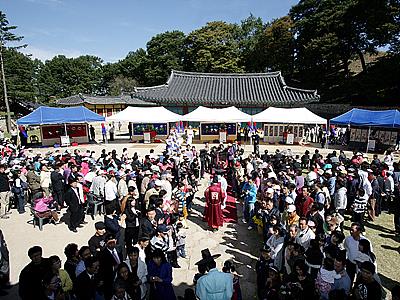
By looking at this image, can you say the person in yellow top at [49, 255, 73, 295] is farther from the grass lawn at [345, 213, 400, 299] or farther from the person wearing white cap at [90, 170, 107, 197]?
the grass lawn at [345, 213, 400, 299]

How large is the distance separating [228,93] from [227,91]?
0.51 meters

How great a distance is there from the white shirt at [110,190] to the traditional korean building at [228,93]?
1840 centimetres

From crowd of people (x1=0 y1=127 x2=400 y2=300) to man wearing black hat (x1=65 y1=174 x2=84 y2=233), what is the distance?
27mm

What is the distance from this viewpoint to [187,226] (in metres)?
7.82

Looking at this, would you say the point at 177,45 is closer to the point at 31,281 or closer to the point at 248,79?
the point at 248,79

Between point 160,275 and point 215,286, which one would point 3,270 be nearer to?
point 160,275

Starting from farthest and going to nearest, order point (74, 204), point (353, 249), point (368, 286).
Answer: point (74, 204) < point (353, 249) < point (368, 286)

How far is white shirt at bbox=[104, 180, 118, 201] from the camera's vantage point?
292 inches

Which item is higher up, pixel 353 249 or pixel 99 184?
pixel 99 184

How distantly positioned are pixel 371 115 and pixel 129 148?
16.5m

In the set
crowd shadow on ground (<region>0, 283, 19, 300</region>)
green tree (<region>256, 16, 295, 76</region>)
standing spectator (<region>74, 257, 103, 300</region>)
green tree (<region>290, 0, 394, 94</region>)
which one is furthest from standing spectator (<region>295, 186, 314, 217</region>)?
green tree (<region>256, 16, 295, 76</region>)

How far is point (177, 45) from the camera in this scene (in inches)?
1916

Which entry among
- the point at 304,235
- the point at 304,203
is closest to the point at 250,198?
the point at 304,203

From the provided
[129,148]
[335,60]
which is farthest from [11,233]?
[335,60]
